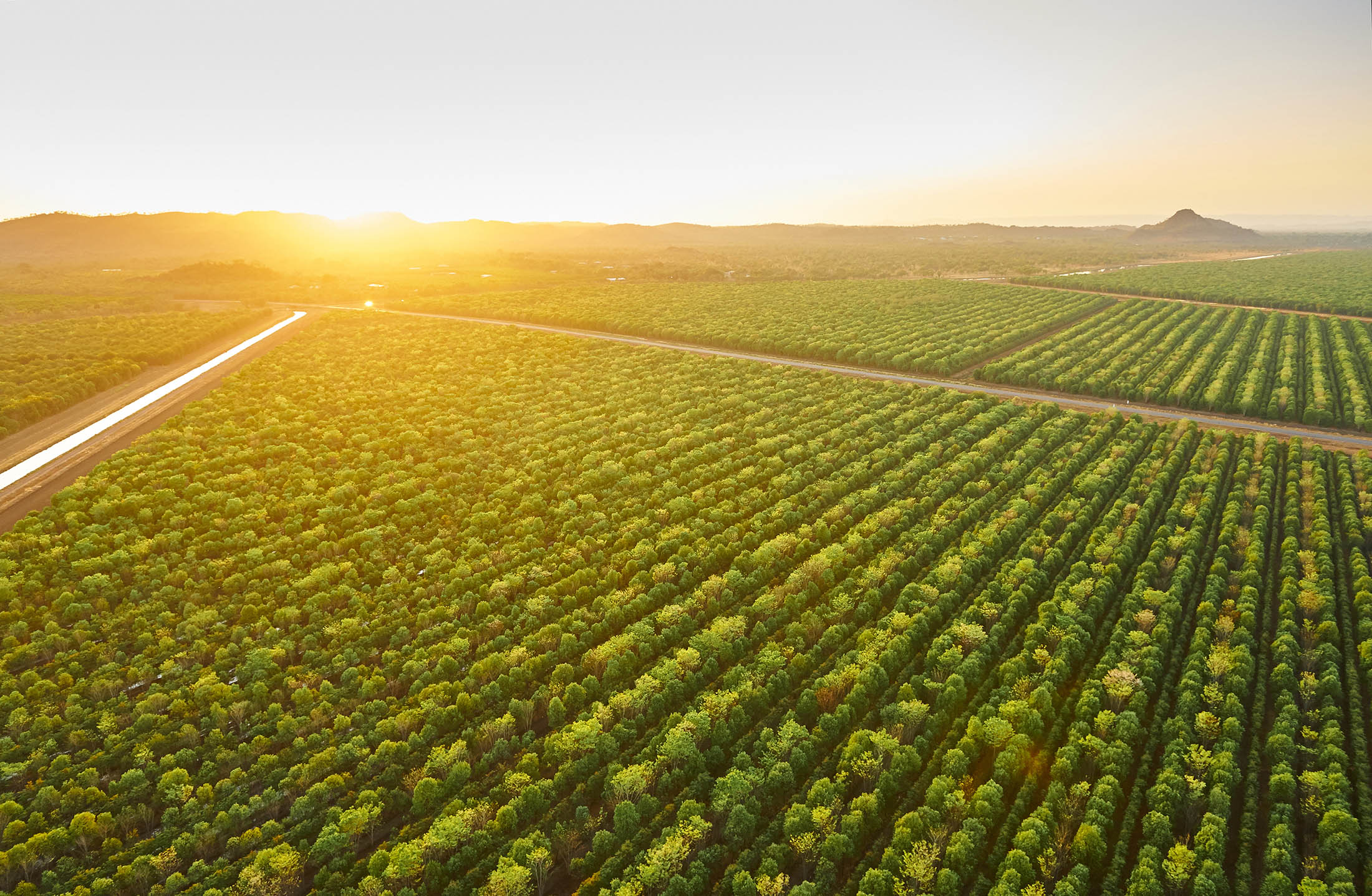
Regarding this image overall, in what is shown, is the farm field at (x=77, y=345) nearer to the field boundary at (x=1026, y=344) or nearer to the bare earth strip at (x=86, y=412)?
the bare earth strip at (x=86, y=412)

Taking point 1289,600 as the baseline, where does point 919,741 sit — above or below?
below

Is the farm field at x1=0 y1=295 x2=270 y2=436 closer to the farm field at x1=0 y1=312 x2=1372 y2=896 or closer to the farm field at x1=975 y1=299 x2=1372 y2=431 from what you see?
the farm field at x1=0 y1=312 x2=1372 y2=896

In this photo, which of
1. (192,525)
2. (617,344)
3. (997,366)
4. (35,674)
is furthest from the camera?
(617,344)

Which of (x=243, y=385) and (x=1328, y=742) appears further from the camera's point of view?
(x=243, y=385)

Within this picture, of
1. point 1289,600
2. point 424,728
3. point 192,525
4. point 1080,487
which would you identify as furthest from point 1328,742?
point 192,525

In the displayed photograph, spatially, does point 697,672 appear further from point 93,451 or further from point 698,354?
point 698,354

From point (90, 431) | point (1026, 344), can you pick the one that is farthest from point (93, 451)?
point (1026, 344)

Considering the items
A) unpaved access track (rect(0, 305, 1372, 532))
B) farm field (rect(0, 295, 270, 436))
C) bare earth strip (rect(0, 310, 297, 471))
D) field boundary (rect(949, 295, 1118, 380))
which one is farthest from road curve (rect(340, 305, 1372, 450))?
farm field (rect(0, 295, 270, 436))

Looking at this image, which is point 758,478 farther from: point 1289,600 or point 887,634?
point 1289,600
